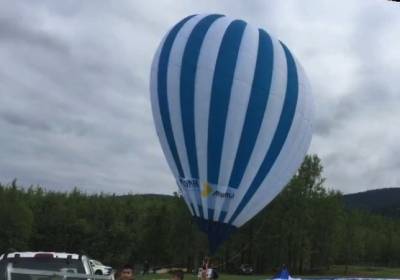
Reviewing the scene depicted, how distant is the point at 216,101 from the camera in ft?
70.5

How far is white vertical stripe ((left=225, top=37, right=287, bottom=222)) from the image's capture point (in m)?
21.3

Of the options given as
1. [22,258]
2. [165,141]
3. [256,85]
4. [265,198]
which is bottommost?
[22,258]

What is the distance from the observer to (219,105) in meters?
21.4

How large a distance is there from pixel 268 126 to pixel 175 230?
56.4 m

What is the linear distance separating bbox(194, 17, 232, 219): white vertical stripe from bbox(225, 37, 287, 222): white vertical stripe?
1.19 metres

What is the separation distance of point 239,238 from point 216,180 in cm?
5542

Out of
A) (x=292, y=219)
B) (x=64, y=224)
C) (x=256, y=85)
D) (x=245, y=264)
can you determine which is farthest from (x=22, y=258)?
(x=64, y=224)

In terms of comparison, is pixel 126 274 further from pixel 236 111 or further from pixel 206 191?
pixel 236 111

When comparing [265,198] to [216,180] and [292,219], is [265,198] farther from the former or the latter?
[292,219]

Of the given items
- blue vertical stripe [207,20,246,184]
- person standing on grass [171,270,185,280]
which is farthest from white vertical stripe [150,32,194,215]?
person standing on grass [171,270,185,280]

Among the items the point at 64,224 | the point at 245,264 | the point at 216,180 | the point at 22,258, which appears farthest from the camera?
the point at 64,224

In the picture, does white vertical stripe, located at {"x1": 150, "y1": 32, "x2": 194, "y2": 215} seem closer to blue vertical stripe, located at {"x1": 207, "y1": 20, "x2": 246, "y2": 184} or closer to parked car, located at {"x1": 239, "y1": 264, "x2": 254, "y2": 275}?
blue vertical stripe, located at {"x1": 207, "y1": 20, "x2": 246, "y2": 184}

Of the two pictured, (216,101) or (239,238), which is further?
(239,238)

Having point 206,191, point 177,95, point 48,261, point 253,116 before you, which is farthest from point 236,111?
point 48,261
